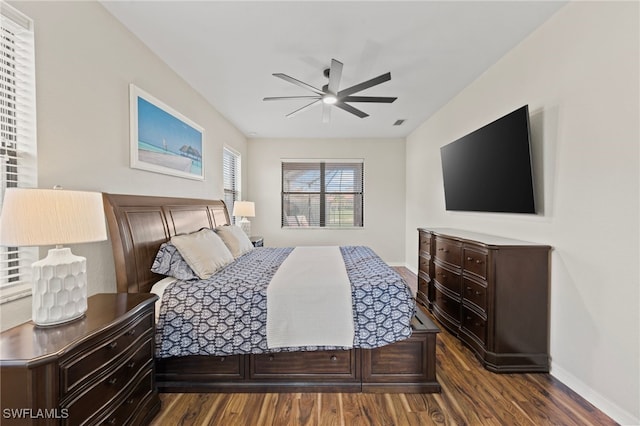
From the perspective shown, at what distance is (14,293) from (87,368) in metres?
0.70

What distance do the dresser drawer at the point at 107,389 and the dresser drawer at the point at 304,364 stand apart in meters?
0.71

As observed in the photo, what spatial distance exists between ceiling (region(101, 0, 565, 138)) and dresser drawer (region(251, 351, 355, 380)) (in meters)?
2.56

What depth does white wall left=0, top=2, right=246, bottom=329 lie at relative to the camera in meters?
1.61

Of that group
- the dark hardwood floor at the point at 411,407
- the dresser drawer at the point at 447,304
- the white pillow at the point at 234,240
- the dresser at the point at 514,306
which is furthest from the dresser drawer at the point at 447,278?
the white pillow at the point at 234,240

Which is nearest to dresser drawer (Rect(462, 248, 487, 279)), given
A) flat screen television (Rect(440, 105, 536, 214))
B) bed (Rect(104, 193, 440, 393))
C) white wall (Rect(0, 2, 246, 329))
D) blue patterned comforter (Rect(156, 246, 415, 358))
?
flat screen television (Rect(440, 105, 536, 214))

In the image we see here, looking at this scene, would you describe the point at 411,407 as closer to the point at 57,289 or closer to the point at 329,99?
the point at 57,289

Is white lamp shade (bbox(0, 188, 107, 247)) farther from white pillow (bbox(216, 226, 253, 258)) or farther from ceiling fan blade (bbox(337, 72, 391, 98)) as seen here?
ceiling fan blade (bbox(337, 72, 391, 98))

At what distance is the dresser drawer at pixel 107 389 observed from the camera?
117 cm

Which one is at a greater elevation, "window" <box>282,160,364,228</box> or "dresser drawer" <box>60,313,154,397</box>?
"window" <box>282,160,364,228</box>

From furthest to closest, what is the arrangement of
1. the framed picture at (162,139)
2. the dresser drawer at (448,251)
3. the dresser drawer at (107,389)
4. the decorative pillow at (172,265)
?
the dresser drawer at (448,251) < the framed picture at (162,139) < the decorative pillow at (172,265) < the dresser drawer at (107,389)

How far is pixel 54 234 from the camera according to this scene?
46.4 inches

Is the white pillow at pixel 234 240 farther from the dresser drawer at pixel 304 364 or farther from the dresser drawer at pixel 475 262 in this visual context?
the dresser drawer at pixel 475 262

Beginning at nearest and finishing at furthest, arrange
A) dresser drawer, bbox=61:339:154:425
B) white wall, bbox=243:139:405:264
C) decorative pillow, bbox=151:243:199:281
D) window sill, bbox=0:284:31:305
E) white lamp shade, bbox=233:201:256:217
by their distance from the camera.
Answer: dresser drawer, bbox=61:339:154:425, window sill, bbox=0:284:31:305, decorative pillow, bbox=151:243:199:281, white lamp shade, bbox=233:201:256:217, white wall, bbox=243:139:405:264

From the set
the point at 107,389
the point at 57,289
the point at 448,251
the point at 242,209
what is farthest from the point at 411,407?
the point at 242,209
